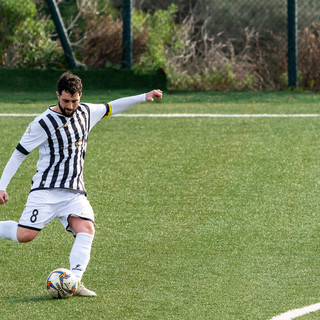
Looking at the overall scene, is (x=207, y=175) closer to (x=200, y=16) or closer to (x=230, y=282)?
(x=230, y=282)

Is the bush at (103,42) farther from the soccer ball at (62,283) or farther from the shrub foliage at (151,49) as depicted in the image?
the soccer ball at (62,283)

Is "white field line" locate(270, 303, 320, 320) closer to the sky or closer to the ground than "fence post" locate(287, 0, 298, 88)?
closer to the ground

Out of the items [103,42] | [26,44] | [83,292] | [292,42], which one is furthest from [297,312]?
[26,44]

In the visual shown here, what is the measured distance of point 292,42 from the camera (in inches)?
559

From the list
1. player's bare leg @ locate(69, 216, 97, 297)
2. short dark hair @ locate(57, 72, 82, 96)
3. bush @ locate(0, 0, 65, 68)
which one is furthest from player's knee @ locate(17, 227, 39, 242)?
bush @ locate(0, 0, 65, 68)

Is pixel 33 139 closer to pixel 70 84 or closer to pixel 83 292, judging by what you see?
pixel 70 84

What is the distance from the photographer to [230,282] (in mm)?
6070

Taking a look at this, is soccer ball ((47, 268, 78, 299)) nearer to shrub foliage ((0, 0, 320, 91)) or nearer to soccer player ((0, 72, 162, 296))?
soccer player ((0, 72, 162, 296))

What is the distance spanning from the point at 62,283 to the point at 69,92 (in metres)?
1.37

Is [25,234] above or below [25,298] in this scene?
above

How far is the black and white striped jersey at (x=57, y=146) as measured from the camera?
5.93m

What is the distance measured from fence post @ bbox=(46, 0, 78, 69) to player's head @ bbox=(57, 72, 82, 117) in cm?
871

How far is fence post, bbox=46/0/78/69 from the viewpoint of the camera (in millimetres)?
14328

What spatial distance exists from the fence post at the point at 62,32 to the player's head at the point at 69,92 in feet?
28.6
